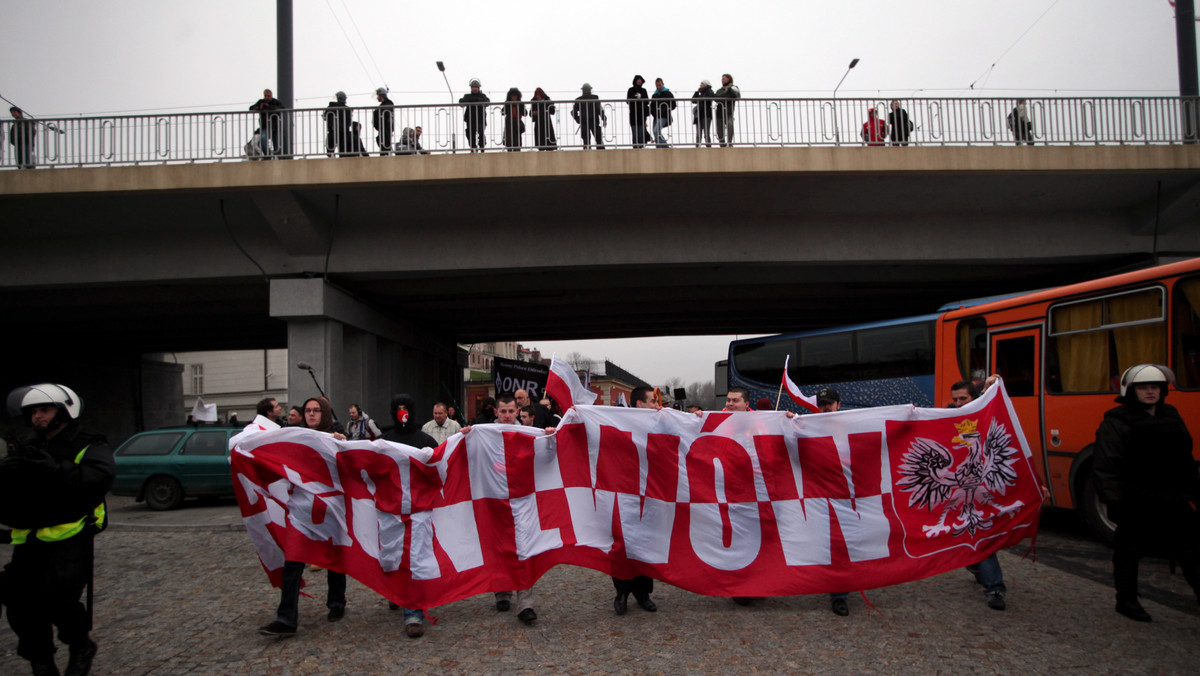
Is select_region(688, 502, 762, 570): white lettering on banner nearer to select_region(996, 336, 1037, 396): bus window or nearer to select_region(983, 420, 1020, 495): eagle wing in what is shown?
select_region(983, 420, 1020, 495): eagle wing

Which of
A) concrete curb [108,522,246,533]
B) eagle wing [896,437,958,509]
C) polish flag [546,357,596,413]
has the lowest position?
concrete curb [108,522,246,533]

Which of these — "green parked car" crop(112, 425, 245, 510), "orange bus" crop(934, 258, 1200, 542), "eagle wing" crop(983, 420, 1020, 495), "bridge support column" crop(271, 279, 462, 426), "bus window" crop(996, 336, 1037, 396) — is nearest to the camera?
"eagle wing" crop(983, 420, 1020, 495)

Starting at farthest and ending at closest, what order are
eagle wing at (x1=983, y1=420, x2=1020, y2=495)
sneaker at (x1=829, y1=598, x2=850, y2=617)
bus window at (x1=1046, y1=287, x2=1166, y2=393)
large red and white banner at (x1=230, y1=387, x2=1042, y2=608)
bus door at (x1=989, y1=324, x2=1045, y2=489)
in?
bus door at (x1=989, y1=324, x2=1045, y2=489) < bus window at (x1=1046, y1=287, x2=1166, y2=393) < eagle wing at (x1=983, y1=420, x2=1020, y2=495) < large red and white banner at (x1=230, y1=387, x2=1042, y2=608) < sneaker at (x1=829, y1=598, x2=850, y2=617)

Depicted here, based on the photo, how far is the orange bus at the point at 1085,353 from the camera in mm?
7012

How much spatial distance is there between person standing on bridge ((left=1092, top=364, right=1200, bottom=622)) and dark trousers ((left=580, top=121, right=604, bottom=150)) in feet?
36.0

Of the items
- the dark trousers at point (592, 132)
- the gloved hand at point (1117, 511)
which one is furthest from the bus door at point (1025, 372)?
the dark trousers at point (592, 132)

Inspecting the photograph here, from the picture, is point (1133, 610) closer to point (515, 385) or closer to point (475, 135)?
point (475, 135)

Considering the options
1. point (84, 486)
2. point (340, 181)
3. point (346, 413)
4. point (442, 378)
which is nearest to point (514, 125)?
point (340, 181)

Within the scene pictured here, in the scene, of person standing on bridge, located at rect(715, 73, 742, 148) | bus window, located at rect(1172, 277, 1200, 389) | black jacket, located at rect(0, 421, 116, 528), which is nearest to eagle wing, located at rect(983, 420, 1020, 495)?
bus window, located at rect(1172, 277, 1200, 389)

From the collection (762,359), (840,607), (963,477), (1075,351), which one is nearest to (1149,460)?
(963,477)

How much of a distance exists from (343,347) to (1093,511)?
15471 millimetres

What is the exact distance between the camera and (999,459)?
5758 mm

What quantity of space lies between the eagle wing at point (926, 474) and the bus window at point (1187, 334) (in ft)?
10.2

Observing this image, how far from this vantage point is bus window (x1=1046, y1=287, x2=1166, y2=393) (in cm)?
735
